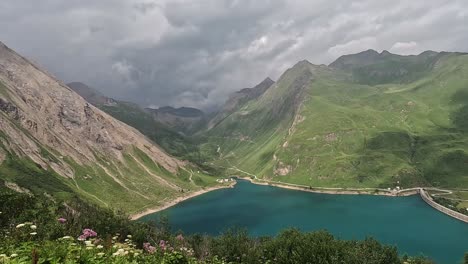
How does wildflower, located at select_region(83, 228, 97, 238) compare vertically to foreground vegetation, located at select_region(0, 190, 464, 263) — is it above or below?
above

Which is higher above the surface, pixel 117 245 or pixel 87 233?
pixel 87 233

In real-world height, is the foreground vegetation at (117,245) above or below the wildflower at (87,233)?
below

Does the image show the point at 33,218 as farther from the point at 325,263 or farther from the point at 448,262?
the point at 448,262

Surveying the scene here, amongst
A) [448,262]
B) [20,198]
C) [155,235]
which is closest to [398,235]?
[448,262]

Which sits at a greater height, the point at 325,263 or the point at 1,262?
the point at 1,262

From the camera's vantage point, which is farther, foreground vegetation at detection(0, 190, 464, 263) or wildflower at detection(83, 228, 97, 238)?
wildflower at detection(83, 228, 97, 238)

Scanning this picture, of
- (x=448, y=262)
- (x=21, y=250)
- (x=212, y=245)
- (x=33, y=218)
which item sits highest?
(x=21, y=250)

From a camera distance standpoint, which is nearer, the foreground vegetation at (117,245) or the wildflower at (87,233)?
the foreground vegetation at (117,245)

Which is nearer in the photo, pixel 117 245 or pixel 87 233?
pixel 87 233
